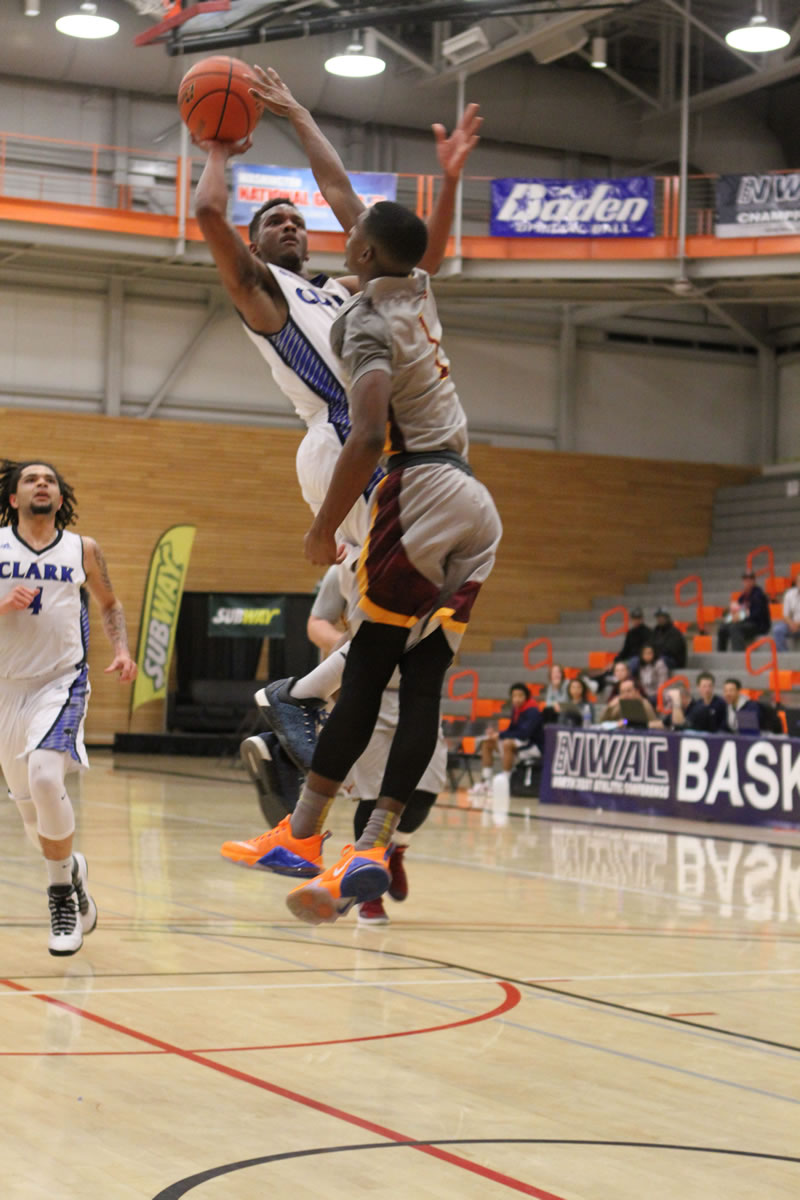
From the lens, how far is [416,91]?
26703 mm

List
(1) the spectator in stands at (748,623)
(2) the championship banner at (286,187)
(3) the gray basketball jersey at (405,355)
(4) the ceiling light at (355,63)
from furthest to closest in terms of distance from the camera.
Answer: (2) the championship banner at (286,187)
(4) the ceiling light at (355,63)
(1) the spectator in stands at (748,623)
(3) the gray basketball jersey at (405,355)

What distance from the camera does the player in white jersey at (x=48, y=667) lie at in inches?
278

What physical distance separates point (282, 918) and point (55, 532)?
2.51 metres

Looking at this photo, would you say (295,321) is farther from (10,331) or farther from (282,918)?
(10,331)

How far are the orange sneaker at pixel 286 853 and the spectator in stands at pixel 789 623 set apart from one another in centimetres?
1692

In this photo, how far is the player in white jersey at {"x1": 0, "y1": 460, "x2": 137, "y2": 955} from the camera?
23.2 feet

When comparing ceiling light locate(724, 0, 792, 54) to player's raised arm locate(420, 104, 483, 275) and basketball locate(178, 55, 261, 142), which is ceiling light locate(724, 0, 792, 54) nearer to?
player's raised arm locate(420, 104, 483, 275)

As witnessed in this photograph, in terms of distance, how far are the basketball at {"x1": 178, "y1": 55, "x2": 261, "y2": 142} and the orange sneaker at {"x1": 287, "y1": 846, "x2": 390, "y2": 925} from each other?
7.86 ft

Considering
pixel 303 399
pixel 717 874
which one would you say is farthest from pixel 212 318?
pixel 303 399

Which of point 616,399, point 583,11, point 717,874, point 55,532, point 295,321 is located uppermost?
point 583,11

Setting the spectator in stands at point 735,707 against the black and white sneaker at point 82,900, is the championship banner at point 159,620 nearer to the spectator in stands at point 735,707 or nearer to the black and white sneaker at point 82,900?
the spectator in stands at point 735,707

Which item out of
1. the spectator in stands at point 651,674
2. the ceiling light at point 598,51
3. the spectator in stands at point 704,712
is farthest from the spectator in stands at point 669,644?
the ceiling light at point 598,51

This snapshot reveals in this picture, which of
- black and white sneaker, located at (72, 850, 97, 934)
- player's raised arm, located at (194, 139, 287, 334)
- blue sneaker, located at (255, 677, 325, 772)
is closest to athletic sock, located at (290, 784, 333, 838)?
blue sneaker, located at (255, 677, 325, 772)

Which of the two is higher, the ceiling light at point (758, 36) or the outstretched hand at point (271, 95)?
the ceiling light at point (758, 36)
